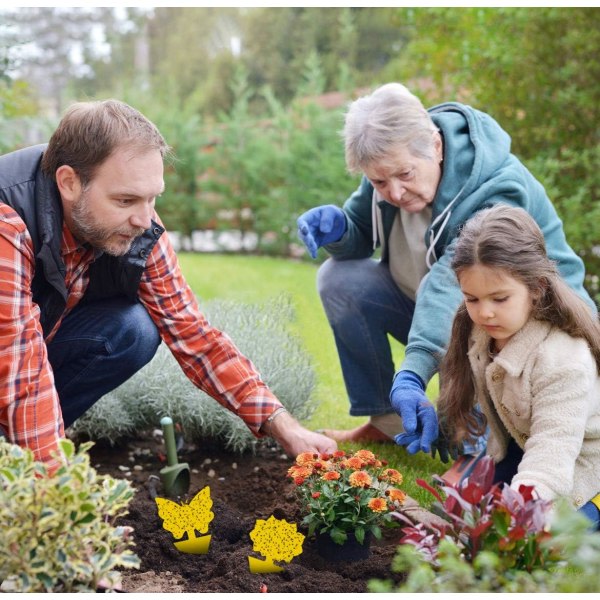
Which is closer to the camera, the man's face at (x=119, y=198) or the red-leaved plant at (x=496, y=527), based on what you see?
the red-leaved plant at (x=496, y=527)

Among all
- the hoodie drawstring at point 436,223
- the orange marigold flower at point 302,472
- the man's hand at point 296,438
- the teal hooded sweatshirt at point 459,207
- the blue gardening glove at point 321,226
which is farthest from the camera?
the blue gardening glove at point 321,226

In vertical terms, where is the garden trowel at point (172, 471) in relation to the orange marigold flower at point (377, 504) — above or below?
below

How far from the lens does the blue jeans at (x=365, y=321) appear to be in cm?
330

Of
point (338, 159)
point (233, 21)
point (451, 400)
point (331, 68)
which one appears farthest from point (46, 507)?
point (233, 21)

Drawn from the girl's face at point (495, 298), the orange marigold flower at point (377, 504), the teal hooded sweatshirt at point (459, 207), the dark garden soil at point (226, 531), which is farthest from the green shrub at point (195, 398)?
the girl's face at point (495, 298)

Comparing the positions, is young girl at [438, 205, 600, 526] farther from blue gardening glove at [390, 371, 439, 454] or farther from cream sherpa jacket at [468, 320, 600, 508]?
blue gardening glove at [390, 371, 439, 454]

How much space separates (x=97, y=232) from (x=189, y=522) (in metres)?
0.85

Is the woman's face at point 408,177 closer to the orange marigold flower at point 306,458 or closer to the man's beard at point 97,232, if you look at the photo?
the man's beard at point 97,232

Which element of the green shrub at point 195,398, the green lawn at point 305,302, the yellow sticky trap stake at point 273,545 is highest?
the yellow sticky trap stake at point 273,545

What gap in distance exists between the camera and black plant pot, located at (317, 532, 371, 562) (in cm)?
228

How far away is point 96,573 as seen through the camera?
1585mm

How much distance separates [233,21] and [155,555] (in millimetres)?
26440

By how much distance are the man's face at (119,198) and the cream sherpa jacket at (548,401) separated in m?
1.03

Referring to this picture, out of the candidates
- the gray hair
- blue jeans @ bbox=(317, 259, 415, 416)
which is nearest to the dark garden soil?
blue jeans @ bbox=(317, 259, 415, 416)
